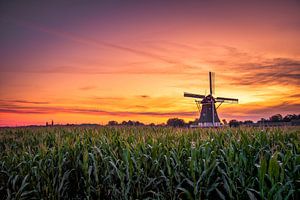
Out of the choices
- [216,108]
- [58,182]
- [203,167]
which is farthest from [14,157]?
[216,108]

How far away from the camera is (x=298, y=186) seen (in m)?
6.45

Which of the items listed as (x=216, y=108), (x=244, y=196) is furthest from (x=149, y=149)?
(x=216, y=108)

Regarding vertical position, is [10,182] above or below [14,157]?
below

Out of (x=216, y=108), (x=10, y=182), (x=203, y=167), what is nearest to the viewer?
(x=203, y=167)

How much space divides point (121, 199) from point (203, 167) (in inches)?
83.1

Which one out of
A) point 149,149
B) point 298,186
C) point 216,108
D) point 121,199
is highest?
point 216,108

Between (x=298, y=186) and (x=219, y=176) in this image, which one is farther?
(x=219, y=176)

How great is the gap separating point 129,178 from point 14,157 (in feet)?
14.1

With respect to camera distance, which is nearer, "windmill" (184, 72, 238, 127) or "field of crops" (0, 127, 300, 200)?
"field of crops" (0, 127, 300, 200)

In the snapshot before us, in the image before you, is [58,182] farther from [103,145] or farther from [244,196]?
[244,196]

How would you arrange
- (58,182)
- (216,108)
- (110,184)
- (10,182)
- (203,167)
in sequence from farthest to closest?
1. (216,108)
2. (10,182)
3. (58,182)
4. (110,184)
5. (203,167)

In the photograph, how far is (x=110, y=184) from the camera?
771 cm

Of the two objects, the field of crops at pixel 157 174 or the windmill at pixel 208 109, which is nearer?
the field of crops at pixel 157 174

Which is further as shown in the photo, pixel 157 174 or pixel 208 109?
pixel 208 109
